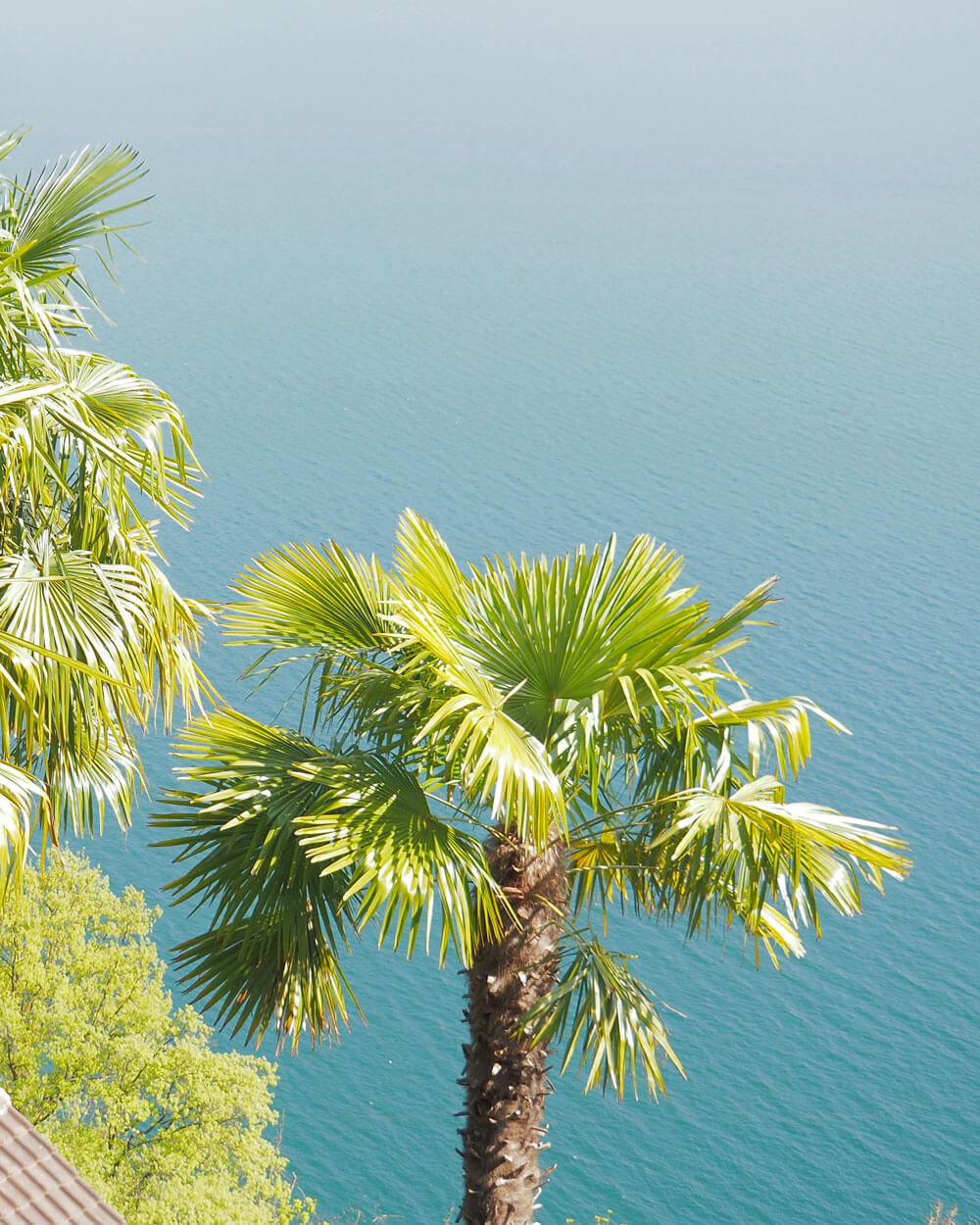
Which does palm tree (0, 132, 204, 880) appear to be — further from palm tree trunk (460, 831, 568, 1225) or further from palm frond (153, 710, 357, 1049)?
palm tree trunk (460, 831, 568, 1225)

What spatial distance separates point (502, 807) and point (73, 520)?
2.64 meters

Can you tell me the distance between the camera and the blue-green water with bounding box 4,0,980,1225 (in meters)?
21.5

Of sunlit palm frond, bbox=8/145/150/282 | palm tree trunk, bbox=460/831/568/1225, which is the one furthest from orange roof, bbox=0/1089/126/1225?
sunlit palm frond, bbox=8/145/150/282

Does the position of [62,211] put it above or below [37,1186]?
above

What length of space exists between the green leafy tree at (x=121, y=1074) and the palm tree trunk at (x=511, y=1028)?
25.9 feet

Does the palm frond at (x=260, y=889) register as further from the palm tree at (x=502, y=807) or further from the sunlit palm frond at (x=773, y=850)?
the sunlit palm frond at (x=773, y=850)

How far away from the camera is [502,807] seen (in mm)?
5406

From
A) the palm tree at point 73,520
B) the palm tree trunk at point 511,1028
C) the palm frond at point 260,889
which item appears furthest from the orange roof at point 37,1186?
the palm tree trunk at point 511,1028

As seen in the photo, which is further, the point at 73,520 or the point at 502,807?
the point at 73,520

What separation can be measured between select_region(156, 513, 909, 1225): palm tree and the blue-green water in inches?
598

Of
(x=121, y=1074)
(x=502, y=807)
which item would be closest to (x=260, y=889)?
(x=502, y=807)

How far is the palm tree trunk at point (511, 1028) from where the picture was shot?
18.9 ft

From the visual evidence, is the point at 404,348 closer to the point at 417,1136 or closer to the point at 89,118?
the point at 417,1136

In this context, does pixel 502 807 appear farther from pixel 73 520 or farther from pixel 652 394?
pixel 652 394
